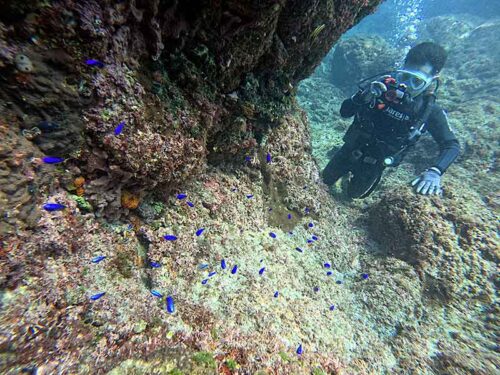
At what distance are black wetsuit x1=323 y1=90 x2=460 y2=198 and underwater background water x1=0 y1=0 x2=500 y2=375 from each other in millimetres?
1179

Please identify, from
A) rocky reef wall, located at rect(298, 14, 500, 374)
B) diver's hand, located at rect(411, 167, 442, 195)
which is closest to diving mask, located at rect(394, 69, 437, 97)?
diver's hand, located at rect(411, 167, 442, 195)

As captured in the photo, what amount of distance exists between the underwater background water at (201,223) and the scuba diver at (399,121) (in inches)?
42.5

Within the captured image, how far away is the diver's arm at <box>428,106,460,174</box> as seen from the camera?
606cm

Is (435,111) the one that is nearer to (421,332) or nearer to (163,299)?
(421,332)

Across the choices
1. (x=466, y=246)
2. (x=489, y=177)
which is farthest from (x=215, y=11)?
(x=489, y=177)

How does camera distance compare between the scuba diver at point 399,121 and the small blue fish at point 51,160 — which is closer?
the small blue fish at point 51,160

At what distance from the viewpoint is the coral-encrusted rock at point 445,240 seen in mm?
4621

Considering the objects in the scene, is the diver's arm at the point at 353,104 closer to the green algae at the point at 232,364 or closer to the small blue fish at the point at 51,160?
Answer: the green algae at the point at 232,364

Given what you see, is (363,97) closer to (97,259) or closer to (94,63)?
(94,63)

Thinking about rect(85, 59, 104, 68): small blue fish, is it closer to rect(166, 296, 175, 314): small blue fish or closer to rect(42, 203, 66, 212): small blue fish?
rect(42, 203, 66, 212): small blue fish

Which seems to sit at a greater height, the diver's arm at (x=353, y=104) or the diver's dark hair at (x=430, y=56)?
the diver's dark hair at (x=430, y=56)

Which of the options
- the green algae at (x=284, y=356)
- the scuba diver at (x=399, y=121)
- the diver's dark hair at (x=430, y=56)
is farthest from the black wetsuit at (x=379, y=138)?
the green algae at (x=284, y=356)

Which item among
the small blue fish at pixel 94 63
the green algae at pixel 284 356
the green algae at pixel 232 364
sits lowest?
the green algae at pixel 284 356

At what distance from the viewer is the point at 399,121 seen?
21.2 feet
